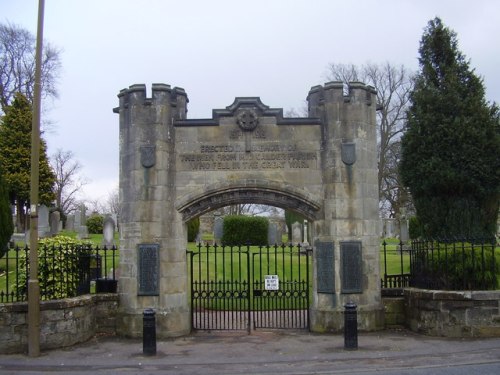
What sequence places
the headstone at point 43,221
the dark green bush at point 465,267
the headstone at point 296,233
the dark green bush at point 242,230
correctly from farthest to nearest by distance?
the headstone at point 296,233 → the dark green bush at point 242,230 → the headstone at point 43,221 → the dark green bush at point 465,267

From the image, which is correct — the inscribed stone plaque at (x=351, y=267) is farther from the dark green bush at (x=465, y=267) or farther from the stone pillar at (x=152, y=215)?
the stone pillar at (x=152, y=215)

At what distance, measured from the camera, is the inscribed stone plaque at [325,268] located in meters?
12.3

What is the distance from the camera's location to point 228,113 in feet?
41.7

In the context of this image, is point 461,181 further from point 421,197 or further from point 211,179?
point 211,179

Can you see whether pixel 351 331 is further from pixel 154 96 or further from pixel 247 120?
pixel 154 96

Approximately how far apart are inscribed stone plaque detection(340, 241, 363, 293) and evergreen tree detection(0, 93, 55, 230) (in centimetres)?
2404

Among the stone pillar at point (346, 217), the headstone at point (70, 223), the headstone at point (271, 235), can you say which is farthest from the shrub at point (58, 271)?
the headstone at point (70, 223)

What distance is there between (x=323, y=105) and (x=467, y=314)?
18.1ft

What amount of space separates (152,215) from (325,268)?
13.5ft

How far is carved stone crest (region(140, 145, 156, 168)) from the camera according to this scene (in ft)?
40.6

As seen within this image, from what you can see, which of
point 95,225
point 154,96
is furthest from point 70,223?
point 154,96

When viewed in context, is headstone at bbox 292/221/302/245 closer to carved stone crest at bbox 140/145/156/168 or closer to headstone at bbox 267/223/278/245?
headstone at bbox 267/223/278/245

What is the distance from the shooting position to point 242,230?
30.7m

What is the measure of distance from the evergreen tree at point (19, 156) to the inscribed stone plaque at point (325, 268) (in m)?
23.6
